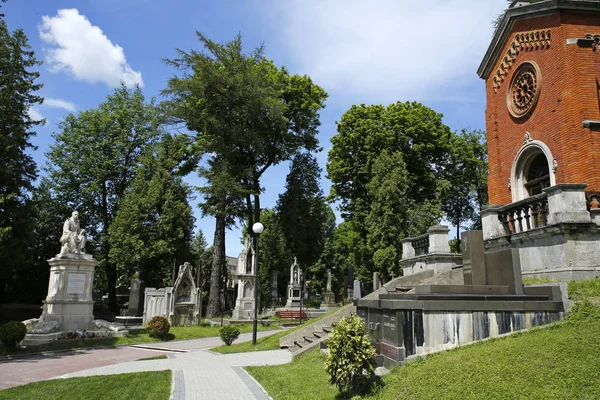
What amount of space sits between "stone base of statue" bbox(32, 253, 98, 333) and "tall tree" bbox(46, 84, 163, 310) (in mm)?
13570

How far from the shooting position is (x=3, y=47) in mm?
19391

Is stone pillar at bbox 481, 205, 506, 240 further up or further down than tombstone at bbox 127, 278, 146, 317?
further up

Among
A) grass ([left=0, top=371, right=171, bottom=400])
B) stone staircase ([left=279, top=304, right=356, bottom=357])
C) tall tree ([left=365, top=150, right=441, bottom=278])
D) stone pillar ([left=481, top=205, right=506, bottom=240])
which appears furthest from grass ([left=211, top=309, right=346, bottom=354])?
tall tree ([left=365, top=150, right=441, bottom=278])

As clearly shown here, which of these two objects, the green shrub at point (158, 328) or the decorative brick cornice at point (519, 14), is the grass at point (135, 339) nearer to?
the green shrub at point (158, 328)

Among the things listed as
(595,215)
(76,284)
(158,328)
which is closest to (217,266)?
(158,328)

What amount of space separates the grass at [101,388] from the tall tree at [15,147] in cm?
1352

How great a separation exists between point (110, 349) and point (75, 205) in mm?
20521

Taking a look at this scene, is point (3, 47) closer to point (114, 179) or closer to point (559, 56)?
point (114, 179)

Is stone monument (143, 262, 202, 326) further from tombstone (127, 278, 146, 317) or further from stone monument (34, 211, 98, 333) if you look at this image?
stone monument (34, 211, 98, 333)

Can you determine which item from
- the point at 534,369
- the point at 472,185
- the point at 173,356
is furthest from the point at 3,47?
the point at 472,185

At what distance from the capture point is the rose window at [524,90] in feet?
46.6

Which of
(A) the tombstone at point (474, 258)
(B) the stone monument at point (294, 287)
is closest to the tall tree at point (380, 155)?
(B) the stone monument at point (294, 287)

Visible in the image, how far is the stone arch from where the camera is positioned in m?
14.0

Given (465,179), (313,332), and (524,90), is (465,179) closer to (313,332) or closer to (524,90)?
(524,90)
